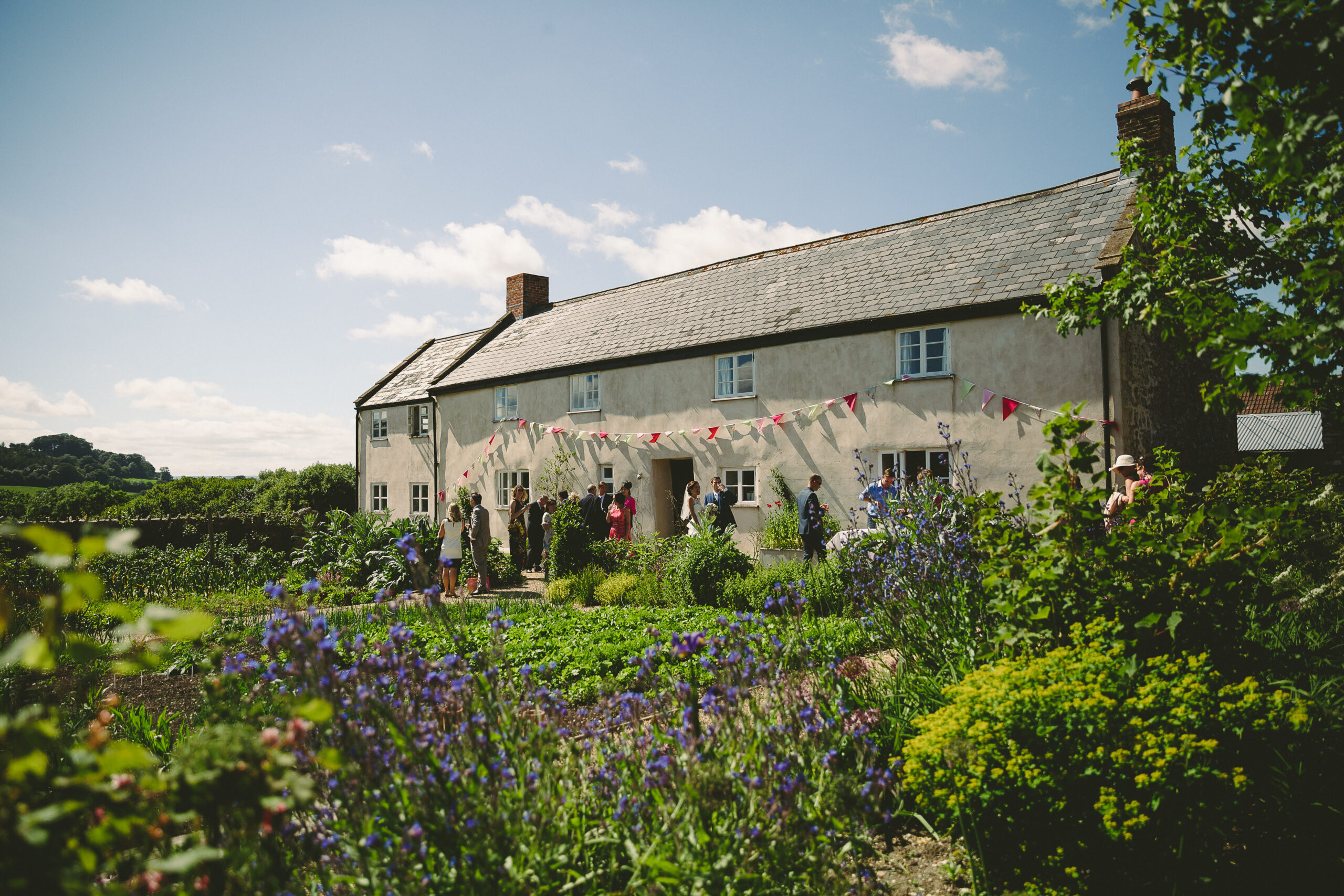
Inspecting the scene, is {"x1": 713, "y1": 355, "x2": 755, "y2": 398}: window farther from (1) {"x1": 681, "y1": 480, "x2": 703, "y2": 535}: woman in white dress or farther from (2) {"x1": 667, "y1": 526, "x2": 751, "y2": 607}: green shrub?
(2) {"x1": 667, "y1": 526, "x2": 751, "y2": 607}: green shrub

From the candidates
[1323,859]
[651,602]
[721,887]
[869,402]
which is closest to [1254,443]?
[869,402]

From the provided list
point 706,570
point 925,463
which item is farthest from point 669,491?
point 706,570

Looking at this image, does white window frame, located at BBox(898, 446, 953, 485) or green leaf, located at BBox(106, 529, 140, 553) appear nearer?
green leaf, located at BBox(106, 529, 140, 553)

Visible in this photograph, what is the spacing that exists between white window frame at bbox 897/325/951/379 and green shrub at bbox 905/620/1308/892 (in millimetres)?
10165

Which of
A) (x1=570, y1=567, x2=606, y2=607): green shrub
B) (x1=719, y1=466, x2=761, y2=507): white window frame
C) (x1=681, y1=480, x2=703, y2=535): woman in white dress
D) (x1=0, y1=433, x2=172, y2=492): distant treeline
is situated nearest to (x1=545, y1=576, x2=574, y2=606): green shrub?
(x1=570, y1=567, x2=606, y2=607): green shrub

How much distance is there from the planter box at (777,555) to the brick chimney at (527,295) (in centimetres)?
1424

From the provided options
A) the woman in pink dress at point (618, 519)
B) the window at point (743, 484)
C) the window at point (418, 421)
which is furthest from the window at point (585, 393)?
the window at point (418, 421)

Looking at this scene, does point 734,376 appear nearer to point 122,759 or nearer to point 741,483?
point 741,483

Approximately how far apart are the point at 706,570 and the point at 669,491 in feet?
22.7

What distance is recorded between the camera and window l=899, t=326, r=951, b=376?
12.9m

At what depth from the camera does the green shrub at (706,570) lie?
32.7ft

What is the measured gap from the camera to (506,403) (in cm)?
2067

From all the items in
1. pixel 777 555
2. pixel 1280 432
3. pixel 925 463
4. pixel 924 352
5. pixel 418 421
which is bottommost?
pixel 777 555

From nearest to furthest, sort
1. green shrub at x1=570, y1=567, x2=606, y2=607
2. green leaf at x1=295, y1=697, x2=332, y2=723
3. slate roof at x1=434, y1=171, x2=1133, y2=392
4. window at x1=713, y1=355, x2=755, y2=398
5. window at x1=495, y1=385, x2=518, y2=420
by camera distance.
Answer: green leaf at x1=295, y1=697, x2=332, y2=723
green shrub at x1=570, y1=567, x2=606, y2=607
slate roof at x1=434, y1=171, x2=1133, y2=392
window at x1=713, y1=355, x2=755, y2=398
window at x1=495, y1=385, x2=518, y2=420
